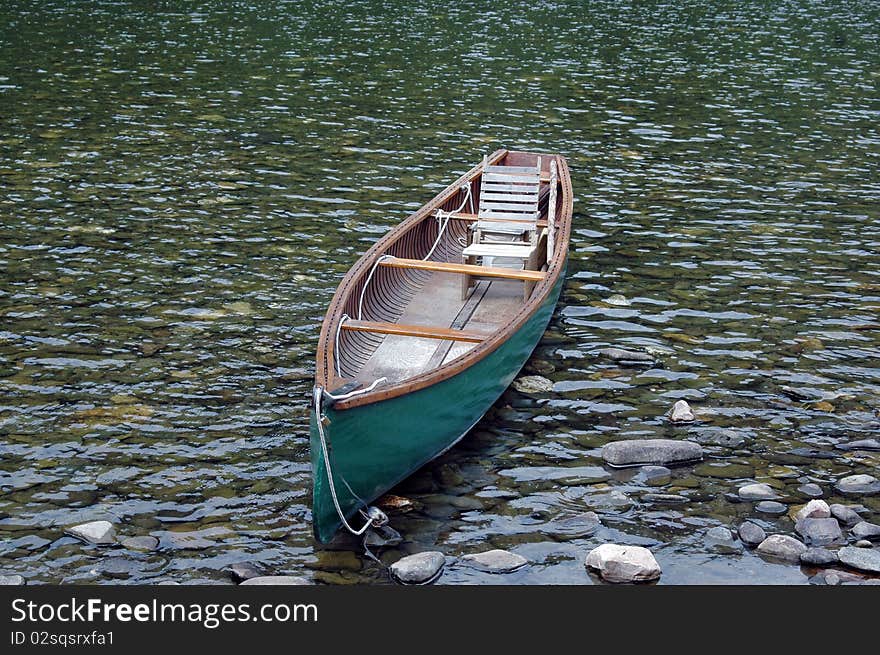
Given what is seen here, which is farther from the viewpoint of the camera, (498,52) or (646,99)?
(498,52)

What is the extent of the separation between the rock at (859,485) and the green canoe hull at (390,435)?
4.26 metres

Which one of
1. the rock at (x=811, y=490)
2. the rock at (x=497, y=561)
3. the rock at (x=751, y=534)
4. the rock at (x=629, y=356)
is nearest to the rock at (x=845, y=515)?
the rock at (x=811, y=490)

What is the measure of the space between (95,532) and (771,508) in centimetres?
727

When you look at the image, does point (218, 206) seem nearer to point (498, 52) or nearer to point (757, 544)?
point (757, 544)

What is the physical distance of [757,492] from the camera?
11.5 metres

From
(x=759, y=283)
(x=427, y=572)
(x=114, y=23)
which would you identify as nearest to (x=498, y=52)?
(x=114, y=23)

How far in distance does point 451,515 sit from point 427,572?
120cm

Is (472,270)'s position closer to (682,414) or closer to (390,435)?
(682,414)

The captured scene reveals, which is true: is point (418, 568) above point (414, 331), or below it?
below

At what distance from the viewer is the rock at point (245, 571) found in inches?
386

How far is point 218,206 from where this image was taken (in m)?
21.2

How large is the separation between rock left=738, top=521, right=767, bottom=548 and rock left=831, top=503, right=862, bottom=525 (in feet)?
3.10

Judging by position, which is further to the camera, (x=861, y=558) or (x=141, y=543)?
(x=141, y=543)

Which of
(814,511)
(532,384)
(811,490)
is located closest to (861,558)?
(814,511)
